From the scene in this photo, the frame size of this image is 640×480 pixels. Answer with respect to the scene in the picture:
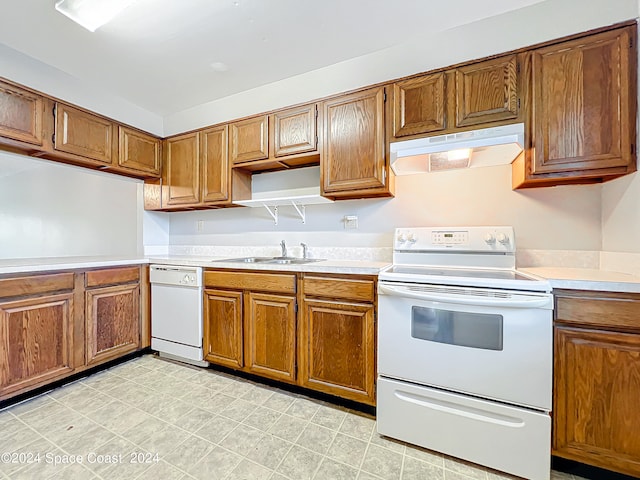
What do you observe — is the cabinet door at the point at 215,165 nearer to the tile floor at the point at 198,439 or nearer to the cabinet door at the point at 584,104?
the tile floor at the point at 198,439

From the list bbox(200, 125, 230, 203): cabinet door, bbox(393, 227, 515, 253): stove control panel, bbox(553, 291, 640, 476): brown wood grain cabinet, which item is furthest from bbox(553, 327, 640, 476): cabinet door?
bbox(200, 125, 230, 203): cabinet door

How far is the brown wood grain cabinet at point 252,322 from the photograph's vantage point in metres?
1.88

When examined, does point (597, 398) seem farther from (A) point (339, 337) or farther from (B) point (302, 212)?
(B) point (302, 212)

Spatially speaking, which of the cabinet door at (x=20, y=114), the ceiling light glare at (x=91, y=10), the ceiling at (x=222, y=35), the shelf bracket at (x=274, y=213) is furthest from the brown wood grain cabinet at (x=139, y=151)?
the shelf bracket at (x=274, y=213)

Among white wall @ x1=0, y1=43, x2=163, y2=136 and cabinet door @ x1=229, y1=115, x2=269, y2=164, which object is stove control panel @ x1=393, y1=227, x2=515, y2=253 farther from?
white wall @ x1=0, y1=43, x2=163, y2=136

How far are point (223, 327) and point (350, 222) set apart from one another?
1306 millimetres

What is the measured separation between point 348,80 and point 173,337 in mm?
2530

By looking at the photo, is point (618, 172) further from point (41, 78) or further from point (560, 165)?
point (41, 78)

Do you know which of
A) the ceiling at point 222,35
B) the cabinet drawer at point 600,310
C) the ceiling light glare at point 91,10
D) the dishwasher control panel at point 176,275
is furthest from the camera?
the dishwasher control panel at point 176,275

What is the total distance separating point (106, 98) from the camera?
2482mm

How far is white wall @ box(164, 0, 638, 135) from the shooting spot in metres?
1.47

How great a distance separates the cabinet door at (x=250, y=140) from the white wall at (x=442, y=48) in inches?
6.2

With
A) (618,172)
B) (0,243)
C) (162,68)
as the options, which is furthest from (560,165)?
(0,243)

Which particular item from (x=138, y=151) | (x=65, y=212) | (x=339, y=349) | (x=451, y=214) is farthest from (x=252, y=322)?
(x=65, y=212)
